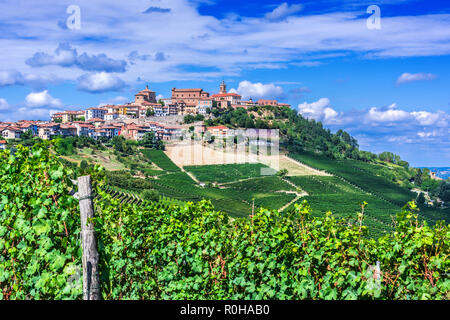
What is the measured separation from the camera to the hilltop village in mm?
76750

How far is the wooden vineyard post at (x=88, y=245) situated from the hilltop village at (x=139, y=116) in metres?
73.5

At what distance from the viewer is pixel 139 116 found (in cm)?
9500

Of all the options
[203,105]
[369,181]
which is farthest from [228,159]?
[203,105]

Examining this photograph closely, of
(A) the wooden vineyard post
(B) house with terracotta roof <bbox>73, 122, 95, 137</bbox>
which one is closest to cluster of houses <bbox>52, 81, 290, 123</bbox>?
(B) house with terracotta roof <bbox>73, 122, 95, 137</bbox>

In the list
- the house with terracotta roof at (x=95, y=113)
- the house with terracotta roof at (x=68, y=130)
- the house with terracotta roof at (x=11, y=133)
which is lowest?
the house with terracotta roof at (x=11, y=133)

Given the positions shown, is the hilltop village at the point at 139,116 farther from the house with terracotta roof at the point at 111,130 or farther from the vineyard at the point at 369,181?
the vineyard at the point at 369,181

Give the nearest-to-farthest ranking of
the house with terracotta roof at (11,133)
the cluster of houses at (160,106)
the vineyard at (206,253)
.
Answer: the vineyard at (206,253) → the house with terracotta roof at (11,133) → the cluster of houses at (160,106)

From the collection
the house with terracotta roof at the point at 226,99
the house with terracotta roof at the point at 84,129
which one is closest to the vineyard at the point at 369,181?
the house with terracotta roof at the point at 226,99

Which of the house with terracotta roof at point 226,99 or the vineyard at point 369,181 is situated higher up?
the house with terracotta roof at point 226,99

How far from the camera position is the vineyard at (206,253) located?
365 cm

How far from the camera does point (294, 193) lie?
49156 mm

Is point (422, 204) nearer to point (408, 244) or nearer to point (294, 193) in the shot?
point (294, 193)

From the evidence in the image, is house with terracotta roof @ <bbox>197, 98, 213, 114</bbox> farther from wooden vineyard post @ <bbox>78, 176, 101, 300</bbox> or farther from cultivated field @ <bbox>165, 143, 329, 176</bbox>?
wooden vineyard post @ <bbox>78, 176, 101, 300</bbox>
